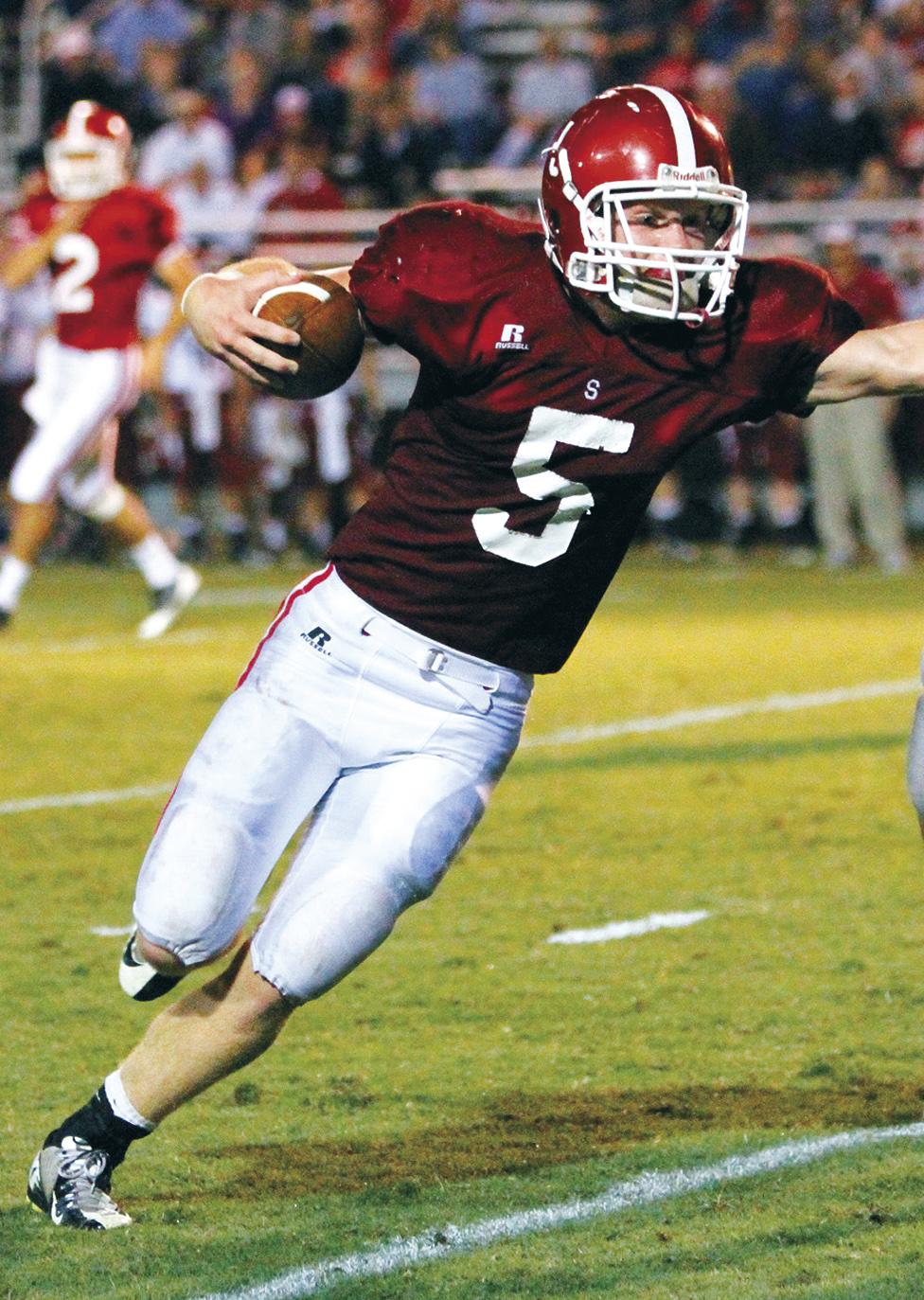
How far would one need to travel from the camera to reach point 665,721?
6.87 metres

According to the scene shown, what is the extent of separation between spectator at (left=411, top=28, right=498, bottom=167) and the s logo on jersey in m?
10.5

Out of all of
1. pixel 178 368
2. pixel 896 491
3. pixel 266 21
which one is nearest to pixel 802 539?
pixel 896 491

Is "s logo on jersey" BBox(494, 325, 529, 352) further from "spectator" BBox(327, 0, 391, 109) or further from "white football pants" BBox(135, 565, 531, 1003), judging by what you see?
"spectator" BBox(327, 0, 391, 109)

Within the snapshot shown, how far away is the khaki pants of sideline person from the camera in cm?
1120

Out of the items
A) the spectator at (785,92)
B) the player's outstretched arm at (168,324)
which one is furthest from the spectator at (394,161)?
the player's outstretched arm at (168,324)

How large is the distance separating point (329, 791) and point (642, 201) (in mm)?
935

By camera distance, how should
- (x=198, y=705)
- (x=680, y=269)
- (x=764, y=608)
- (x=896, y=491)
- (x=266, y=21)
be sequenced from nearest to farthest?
(x=680, y=269) → (x=198, y=705) → (x=764, y=608) → (x=896, y=491) → (x=266, y=21)

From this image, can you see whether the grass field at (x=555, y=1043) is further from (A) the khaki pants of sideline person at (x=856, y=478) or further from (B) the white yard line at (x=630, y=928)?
(A) the khaki pants of sideline person at (x=856, y=478)

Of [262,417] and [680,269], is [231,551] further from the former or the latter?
[680,269]

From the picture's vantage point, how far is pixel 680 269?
286 centimetres

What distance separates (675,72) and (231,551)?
395 cm

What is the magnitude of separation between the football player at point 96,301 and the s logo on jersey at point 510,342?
5.45m

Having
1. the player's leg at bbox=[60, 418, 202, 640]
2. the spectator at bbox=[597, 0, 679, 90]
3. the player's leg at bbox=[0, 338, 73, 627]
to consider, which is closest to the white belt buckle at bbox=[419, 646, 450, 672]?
the player's leg at bbox=[0, 338, 73, 627]

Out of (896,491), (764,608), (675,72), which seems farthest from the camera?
(675,72)
